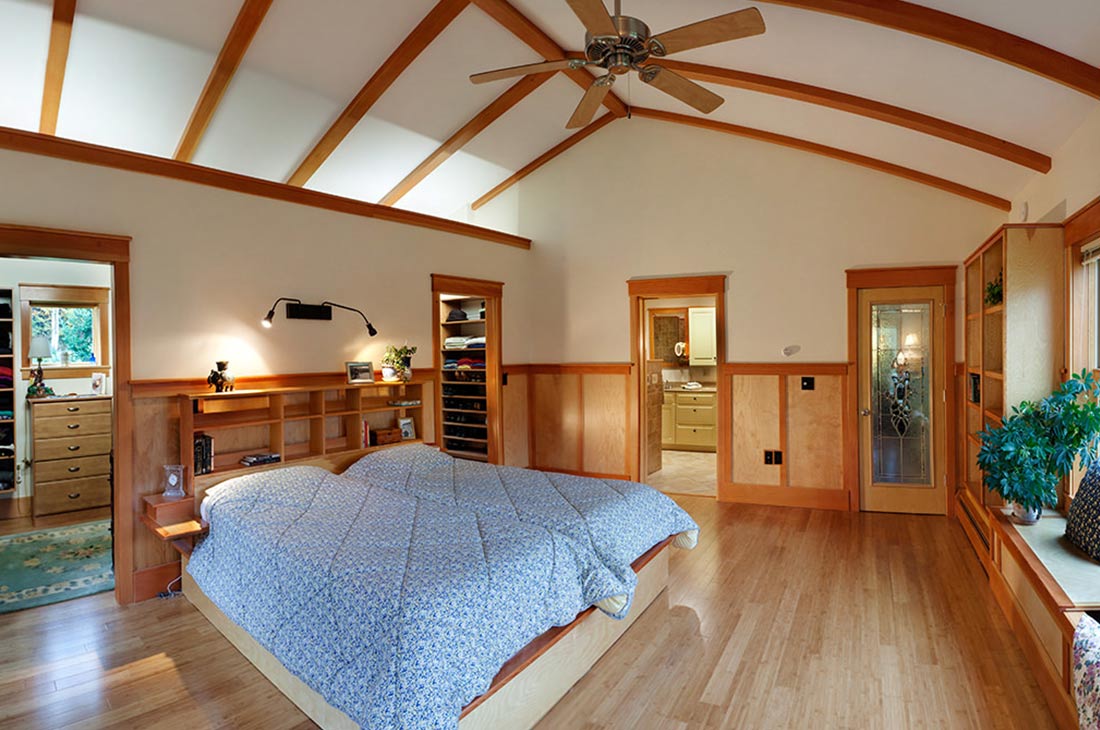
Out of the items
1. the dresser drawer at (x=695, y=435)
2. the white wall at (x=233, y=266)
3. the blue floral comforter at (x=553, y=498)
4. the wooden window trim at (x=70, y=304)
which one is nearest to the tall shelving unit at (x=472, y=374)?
the white wall at (x=233, y=266)

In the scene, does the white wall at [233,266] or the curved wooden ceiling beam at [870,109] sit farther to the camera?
the curved wooden ceiling beam at [870,109]

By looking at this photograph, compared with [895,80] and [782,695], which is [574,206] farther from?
[782,695]

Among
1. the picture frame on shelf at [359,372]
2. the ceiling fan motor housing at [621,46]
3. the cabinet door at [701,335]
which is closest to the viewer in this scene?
the ceiling fan motor housing at [621,46]

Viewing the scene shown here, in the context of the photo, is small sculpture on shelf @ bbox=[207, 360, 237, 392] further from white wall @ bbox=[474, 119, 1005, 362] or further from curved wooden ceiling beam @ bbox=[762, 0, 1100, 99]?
curved wooden ceiling beam @ bbox=[762, 0, 1100, 99]

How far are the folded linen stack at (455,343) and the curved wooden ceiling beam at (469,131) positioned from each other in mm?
1618

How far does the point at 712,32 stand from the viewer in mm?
2518

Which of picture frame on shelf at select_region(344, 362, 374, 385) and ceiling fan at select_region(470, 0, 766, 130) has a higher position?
ceiling fan at select_region(470, 0, 766, 130)

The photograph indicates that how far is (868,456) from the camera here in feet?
17.0

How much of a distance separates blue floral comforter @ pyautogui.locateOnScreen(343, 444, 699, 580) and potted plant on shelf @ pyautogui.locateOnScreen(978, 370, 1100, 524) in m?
1.67

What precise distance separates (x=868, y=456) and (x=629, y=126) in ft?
12.5

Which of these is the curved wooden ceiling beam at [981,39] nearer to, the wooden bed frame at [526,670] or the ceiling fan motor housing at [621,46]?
the ceiling fan motor housing at [621,46]

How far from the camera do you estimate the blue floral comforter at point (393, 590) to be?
191 cm

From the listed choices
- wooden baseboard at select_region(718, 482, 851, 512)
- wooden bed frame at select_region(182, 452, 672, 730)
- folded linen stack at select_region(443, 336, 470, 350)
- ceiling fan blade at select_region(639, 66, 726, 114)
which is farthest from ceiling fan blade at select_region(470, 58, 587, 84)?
wooden baseboard at select_region(718, 482, 851, 512)

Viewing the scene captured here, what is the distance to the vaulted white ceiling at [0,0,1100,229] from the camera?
3115 millimetres
